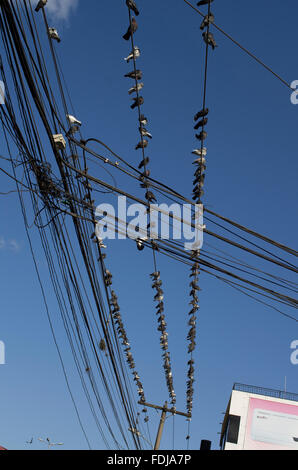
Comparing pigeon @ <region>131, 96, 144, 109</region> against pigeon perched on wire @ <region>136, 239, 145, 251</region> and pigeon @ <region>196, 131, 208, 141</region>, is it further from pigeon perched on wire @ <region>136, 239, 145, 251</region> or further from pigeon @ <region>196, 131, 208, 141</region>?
pigeon perched on wire @ <region>136, 239, 145, 251</region>

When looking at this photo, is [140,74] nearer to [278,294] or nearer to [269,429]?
[278,294]

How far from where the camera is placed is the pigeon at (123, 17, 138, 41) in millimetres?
6137

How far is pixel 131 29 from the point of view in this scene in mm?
6133

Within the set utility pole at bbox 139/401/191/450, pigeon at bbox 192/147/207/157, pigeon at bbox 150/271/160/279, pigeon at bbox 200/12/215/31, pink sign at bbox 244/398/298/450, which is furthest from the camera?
pink sign at bbox 244/398/298/450

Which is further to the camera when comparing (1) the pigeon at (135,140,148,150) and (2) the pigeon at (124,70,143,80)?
(1) the pigeon at (135,140,148,150)

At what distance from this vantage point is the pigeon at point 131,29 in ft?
20.1

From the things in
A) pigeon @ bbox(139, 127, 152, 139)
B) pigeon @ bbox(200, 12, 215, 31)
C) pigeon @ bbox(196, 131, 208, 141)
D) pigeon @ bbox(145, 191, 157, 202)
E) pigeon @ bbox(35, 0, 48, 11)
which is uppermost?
pigeon @ bbox(200, 12, 215, 31)

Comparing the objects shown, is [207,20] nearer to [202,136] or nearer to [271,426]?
[202,136]

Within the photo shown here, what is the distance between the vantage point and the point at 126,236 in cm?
720

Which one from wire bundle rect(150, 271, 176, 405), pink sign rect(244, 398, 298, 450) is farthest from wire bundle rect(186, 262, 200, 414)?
pink sign rect(244, 398, 298, 450)
